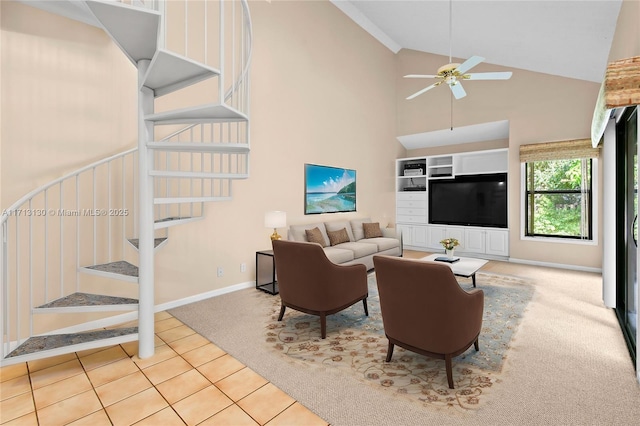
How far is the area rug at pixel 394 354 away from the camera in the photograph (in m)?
2.05

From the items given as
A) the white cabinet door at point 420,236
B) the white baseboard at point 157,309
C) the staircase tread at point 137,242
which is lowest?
the white baseboard at point 157,309

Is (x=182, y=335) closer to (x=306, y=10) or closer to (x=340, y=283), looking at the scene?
(x=340, y=283)

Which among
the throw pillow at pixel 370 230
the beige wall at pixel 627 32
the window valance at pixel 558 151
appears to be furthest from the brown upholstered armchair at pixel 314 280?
the window valance at pixel 558 151

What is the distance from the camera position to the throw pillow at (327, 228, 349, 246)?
208 inches

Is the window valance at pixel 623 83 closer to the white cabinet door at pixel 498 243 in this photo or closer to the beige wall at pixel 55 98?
the beige wall at pixel 55 98

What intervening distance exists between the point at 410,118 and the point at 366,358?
248 inches

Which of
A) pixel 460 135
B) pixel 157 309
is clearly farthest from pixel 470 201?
pixel 157 309

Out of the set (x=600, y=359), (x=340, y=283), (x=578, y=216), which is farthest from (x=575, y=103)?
(x=340, y=283)

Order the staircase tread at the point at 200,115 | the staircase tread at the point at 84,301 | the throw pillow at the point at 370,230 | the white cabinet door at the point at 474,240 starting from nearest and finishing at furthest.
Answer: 1. the staircase tread at the point at 200,115
2. the staircase tread at the point at 84,301
3. the throw pillow at the point at 370,230
4. the white cabinet door at the point at 474,240

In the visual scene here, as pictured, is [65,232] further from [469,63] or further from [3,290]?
[469,63]

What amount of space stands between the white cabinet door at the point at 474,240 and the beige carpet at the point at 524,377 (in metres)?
2.87

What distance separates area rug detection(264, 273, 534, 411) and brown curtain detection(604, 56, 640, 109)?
1963 mm

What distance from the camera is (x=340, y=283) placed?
9.43ft

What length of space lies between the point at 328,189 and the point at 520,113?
3861 millimetres
